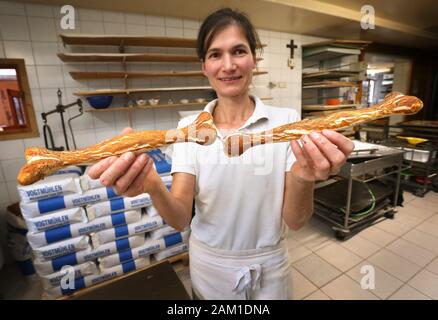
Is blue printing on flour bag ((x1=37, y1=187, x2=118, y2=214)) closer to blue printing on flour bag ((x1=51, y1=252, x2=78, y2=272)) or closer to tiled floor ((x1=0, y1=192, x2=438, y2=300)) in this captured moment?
blue printing on flour bag ((x1=51, y1=252, x2=78, y2=272))

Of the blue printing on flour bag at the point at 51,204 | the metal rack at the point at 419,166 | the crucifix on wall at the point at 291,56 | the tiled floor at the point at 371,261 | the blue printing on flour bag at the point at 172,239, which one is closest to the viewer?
the blue printing on flour bag at the point at 51,204

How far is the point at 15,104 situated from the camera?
73.7 inches

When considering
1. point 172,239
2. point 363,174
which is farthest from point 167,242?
point 363,174

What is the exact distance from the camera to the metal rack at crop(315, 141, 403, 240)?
2.01 m

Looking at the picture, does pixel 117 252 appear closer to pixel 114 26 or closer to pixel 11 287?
pixel 11 287

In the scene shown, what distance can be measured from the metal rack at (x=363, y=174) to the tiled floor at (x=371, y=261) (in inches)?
3.8

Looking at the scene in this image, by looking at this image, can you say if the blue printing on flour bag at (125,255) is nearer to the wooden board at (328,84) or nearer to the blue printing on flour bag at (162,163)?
the blue printing on flour bag at (162,163)

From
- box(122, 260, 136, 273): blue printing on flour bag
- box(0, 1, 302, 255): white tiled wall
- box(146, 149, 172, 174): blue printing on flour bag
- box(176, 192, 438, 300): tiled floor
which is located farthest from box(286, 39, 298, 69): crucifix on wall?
box(122, 260, 136, 273): blue printing on flour bag

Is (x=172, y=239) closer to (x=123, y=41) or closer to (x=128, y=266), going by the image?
(x=128, y=266)

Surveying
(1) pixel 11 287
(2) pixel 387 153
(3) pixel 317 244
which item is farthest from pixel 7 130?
(2) pixel 387 153

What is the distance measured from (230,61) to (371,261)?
80.8 inches

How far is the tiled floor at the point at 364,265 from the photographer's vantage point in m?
1.60

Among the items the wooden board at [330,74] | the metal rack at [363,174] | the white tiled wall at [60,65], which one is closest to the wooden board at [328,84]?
the wooden board at [330,74]

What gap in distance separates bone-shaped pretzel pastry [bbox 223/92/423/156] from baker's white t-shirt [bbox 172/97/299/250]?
23cm
